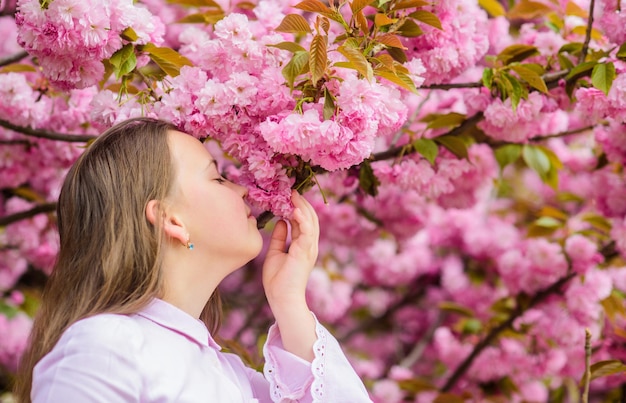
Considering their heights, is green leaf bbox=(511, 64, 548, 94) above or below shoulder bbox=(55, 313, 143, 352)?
above

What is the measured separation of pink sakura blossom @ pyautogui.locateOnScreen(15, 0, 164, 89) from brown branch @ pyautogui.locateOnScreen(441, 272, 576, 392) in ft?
6.75

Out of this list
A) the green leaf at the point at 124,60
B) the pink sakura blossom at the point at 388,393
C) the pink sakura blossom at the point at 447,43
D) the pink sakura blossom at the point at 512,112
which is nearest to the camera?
the green leaf at the point at 124,60

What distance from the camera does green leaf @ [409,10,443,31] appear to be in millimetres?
1831

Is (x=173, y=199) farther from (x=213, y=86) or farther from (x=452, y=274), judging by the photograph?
(x=452, y=274)

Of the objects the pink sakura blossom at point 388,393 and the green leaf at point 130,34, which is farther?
the pink sakura blossom at point 388,393

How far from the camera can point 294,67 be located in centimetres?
150

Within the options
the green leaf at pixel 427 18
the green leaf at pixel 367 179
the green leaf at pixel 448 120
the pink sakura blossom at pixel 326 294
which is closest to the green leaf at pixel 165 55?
the green leaf at pixel 427 18

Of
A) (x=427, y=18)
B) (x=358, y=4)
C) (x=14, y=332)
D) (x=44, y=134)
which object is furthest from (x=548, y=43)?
(x=14, y=332)

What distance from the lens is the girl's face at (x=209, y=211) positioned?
1.60 metres

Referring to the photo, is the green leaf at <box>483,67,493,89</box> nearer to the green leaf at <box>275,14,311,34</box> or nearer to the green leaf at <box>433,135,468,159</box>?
the green leaf at <box>433,135,468,159</box>

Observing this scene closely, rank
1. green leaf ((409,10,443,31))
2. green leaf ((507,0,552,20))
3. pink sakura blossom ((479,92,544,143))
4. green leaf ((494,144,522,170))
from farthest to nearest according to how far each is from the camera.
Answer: green leaf ((494,144,522,170)) < green leaf ((507,0,552,20)) < pink sakura blossom ((479,92,544,143)) < green leaf ((409,10,443,31))

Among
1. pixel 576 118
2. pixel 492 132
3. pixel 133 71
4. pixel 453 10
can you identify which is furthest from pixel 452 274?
pixel 133 71

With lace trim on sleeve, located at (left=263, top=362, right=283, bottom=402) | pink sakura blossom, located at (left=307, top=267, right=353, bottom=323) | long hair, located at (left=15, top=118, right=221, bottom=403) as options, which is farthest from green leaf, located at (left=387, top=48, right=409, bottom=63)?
pink sakura blossom, located at (left=307, top=267, right=353, bottom=323)

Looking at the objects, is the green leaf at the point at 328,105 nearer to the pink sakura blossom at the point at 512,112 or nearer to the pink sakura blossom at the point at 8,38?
the pink sakura blossom at the point at 512,112
